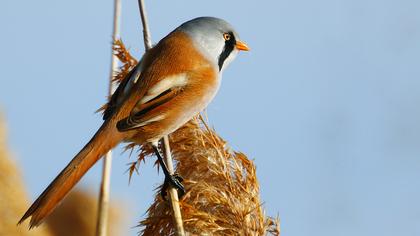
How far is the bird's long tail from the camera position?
7.50 feet

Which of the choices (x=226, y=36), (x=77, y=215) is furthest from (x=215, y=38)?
(x=77, y=215)

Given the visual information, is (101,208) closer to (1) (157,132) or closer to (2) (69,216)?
(1) (157,132)

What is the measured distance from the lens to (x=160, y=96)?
2742 millimetres

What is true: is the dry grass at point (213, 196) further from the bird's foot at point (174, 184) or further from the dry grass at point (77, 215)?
the dry grass at point (77, 215)

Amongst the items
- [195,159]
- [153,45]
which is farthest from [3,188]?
[195,159]

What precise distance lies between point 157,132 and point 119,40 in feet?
1.41

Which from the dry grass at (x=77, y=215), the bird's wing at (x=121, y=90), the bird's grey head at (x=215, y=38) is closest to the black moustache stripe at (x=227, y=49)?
the bird's grey head at (x=215, y=38)

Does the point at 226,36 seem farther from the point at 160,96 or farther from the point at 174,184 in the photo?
the point at 174,184

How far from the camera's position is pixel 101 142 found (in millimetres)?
2588

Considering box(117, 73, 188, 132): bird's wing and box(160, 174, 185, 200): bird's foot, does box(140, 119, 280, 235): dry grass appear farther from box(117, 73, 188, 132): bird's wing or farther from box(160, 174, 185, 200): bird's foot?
box(117, 73, 188, 132): bird's wing

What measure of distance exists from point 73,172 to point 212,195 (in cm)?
54

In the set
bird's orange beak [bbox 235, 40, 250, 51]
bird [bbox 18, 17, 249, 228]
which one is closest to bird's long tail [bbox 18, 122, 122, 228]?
bird [bbox 18, 17, 249, 228]

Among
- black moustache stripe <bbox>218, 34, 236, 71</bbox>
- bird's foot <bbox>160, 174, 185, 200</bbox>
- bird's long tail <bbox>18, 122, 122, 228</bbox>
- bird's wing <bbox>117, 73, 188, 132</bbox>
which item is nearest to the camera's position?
bird's long tail <bbox>18, 122, 122, 228</bbox>

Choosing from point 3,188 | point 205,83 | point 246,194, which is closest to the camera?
point 246,194
